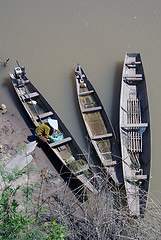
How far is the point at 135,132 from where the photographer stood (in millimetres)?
9922

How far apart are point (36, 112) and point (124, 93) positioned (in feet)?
10.5

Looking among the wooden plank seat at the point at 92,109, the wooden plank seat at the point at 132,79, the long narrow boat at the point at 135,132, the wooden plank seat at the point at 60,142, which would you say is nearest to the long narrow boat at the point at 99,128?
the wooden plank seat at the point at 92,109

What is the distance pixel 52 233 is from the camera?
5855 mm

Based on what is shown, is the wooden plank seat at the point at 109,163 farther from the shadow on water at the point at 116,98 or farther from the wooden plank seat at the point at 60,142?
the wooden plank seat at the point at 60,142

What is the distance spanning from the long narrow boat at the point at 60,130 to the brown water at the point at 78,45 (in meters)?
0.39

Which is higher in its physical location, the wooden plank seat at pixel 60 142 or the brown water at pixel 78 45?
the brown water at pixel 78 45

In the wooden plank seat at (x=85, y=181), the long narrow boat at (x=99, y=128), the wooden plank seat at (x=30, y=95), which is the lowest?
the wooden plank seat at (x=85, y=181)

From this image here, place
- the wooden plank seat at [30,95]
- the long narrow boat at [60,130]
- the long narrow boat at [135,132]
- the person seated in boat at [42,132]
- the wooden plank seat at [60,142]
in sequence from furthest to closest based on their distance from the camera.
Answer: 1. the wooden plank seat at [30,95]
2. the person seated in boat at [42,132]
3. the wooden plank seat at [60,142]
4. the long narrow boat at [60,130]
5. the long narrow boat at [135,132]

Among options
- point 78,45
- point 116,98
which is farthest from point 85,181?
point 78,45

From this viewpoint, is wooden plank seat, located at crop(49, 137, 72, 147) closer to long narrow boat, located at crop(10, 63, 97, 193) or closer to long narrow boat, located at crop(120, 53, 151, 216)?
long narrow boat, located at crop(10, 63, 97, 193)

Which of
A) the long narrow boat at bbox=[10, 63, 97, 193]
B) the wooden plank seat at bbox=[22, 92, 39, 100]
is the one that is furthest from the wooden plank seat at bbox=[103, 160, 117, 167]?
the wooden plank seat at bbox=[22, 92, 39, 100]

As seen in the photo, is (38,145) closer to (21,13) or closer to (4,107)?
(4,107)

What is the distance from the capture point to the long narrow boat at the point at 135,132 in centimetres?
839

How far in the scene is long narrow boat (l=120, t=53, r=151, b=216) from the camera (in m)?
8.39
